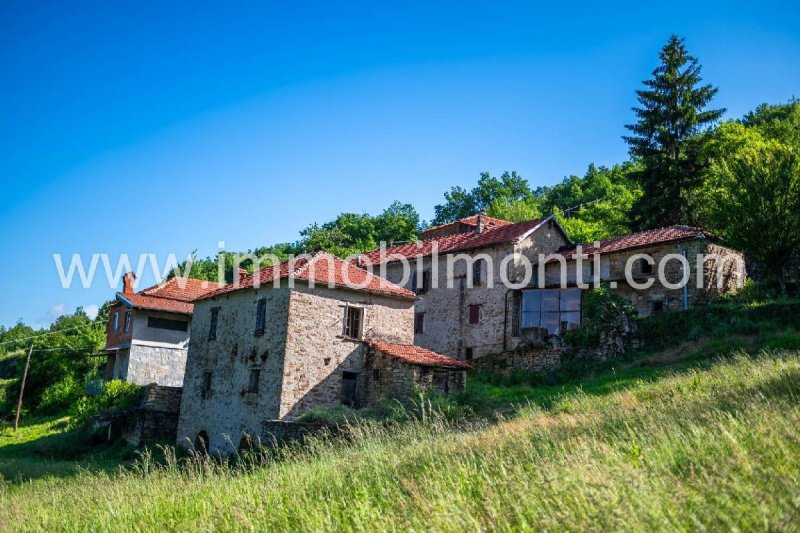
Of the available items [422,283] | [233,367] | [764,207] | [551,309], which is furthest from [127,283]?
[764,207]

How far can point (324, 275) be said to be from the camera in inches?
955

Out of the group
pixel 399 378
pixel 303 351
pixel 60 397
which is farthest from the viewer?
pixel 60 397

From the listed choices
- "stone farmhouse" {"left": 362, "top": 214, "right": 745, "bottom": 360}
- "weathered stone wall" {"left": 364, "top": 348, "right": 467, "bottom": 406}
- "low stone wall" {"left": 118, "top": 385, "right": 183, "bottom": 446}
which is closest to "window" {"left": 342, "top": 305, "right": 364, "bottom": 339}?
"weathered stone wall" {"left": 364, "top": 348, "right": 467, "bottom": 406}

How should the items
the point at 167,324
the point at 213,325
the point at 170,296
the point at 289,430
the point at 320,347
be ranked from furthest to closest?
the point at 170,296
the point at 167,324
the point at 213,325
the point at 320,347
the point at 289,430

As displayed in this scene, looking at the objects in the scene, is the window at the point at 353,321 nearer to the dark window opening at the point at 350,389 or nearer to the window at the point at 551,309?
the dark window opening at the point at 350,389

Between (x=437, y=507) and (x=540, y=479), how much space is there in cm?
109

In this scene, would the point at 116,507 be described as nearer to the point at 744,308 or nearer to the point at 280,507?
the point at 280,507

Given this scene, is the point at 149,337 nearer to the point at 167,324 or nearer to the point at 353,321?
the point at 167,324

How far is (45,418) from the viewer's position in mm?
38375

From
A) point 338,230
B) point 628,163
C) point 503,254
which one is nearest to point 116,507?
point 503,254

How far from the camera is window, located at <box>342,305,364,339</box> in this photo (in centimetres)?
2425

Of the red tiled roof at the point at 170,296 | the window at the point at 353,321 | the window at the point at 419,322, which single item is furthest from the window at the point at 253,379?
the window at the point at 419,322

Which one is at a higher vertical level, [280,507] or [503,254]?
[503,254]

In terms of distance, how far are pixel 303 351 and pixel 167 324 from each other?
16810 millimetres
